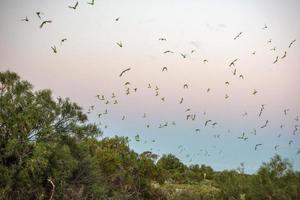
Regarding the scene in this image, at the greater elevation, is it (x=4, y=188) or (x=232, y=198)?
(x=232, y=198)

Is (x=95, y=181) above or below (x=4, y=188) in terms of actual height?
above

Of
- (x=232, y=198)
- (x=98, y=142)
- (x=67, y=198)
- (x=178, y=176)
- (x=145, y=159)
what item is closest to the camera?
(x=67, y=198)

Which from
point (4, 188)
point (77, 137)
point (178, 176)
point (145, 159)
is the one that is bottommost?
point (4, 188)

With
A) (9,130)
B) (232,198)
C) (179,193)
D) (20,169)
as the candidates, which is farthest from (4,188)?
(179,193)

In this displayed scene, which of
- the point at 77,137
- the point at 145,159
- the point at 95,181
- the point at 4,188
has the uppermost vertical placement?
the point at 145,159

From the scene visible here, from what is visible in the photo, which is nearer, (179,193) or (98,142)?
(179,193)

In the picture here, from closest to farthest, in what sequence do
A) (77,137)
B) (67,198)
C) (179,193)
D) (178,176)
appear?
(67,198) → (77,137) → (179,193) → (178,176)

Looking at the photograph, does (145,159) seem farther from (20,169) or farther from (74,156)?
(20,169)

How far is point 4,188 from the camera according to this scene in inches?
1176

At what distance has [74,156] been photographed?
116ft

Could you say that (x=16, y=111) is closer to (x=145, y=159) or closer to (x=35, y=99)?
(x=35, y=99)

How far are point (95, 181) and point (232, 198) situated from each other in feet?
39.4

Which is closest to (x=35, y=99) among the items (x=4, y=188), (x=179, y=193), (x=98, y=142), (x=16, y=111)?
(x=16, y=111)

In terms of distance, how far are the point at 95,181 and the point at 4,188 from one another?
26.0 ft
